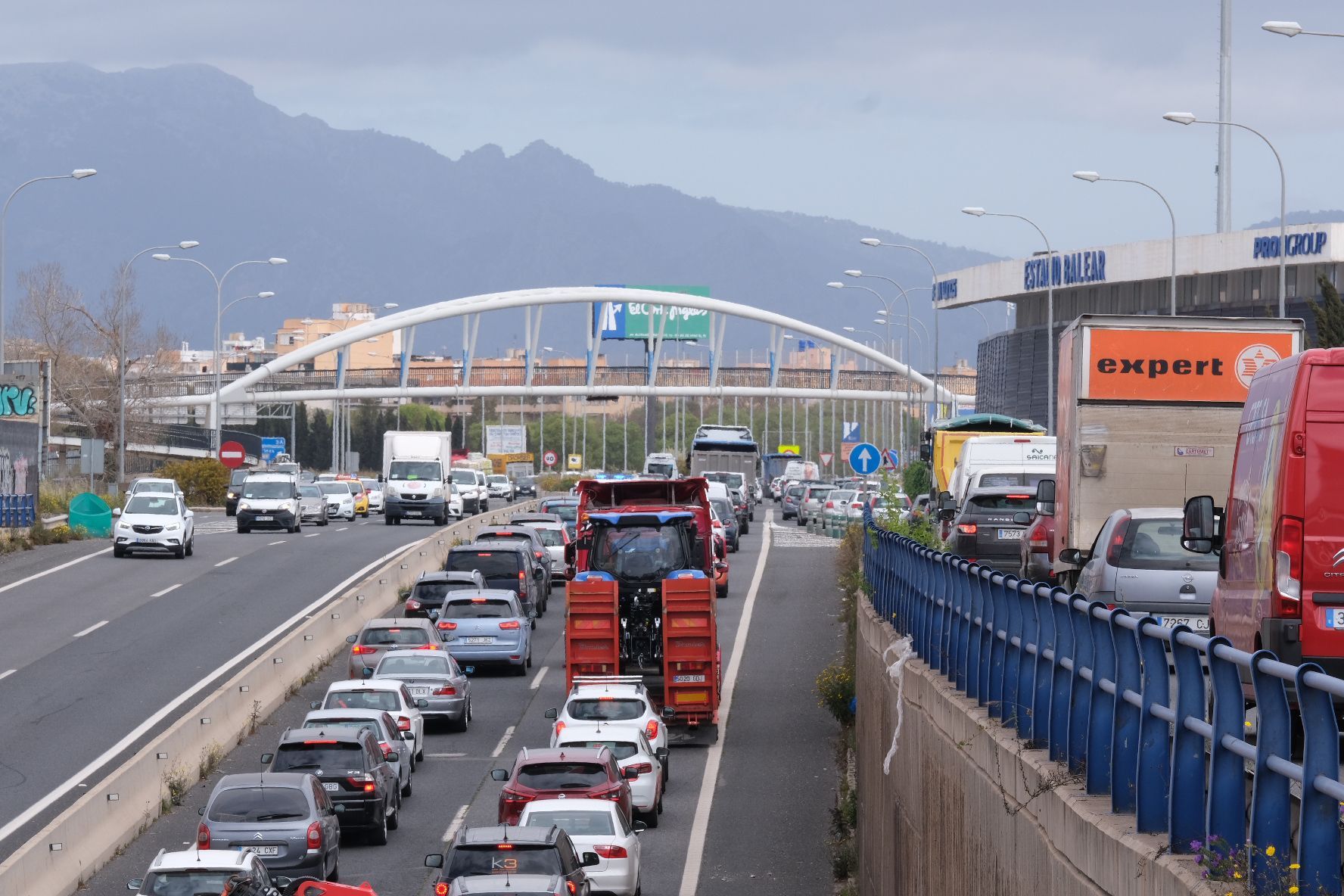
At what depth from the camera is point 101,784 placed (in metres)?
21.8

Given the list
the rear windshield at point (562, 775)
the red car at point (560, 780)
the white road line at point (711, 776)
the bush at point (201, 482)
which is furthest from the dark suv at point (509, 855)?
the bush at point (201, 482)

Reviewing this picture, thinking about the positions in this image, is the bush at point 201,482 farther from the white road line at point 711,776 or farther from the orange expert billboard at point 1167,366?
the orange expert billboard at point 1167,366

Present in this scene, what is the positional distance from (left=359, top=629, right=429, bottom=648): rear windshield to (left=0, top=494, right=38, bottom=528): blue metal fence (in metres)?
22.9

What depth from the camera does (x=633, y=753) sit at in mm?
23594

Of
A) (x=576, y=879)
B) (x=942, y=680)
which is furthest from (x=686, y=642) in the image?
(x=942, y=680)

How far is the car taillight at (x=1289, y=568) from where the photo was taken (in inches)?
408

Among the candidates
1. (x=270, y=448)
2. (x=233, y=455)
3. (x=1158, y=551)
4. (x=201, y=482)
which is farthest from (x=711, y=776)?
(x=270, y=448)

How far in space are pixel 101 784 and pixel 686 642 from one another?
8.86 m

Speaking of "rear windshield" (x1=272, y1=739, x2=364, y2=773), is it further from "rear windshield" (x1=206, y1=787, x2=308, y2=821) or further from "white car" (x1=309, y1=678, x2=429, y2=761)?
"white car" (x1=309, y1=678, x2=429, y2=761)

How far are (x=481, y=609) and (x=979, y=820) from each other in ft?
81.6

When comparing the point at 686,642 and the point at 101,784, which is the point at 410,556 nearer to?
the point at 686,642

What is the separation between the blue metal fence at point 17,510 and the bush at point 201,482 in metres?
24.2

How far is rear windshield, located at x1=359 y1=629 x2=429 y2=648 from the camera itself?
105 ft

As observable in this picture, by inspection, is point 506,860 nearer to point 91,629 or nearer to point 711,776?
point 711,776
